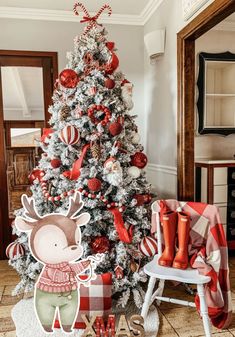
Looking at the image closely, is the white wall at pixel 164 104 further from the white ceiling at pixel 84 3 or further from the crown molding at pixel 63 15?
the white ceiling at pixel 84 3

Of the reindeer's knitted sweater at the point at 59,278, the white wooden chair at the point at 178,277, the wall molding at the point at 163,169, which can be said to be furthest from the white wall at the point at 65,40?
the reindeer's knitted sweater at the point at 59,278

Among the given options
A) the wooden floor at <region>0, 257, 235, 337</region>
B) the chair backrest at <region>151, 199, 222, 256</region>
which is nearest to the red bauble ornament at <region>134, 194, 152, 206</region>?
the chair backrest at <region>151, 199, 222, 256</region>

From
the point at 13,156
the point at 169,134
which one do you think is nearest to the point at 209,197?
the point at 169,134

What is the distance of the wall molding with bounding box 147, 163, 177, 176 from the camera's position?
259 centimetres

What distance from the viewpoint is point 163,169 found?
110 inches

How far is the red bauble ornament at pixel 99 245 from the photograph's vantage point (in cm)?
200

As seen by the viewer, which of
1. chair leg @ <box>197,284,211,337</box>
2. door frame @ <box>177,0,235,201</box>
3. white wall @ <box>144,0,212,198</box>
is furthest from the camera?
white wall @ <box>144,0,212,198</box>

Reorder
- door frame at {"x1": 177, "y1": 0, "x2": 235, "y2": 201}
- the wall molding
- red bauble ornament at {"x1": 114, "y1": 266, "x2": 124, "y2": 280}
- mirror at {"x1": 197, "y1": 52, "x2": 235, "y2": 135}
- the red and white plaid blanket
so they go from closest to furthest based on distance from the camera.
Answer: the red and white plaid blanket → red bauble ornament at {"x1": 114, "y1": 266, "x2": 124, "y2": 280} → door frame at {"x1": 177, "y1": 0, "x2": 235, "y2": 201} → the wall molding → mirror at {"x1": 197, "y1": 52, "x2": 235, "y2": 135}

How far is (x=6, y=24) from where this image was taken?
2861 mm

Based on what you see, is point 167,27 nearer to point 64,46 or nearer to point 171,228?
point 64,46

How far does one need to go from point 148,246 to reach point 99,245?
13.5 inches

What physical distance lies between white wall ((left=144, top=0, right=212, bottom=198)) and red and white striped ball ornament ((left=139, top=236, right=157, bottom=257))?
2.27 ft

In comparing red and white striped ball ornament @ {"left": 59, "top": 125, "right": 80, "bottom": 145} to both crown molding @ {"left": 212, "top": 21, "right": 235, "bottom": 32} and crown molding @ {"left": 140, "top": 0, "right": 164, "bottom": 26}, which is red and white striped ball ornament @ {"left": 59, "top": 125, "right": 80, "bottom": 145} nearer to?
crown molding @ {"left": 140, "top": 0, "right": 164, "bottom": 26}

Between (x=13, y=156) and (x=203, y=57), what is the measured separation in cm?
227
